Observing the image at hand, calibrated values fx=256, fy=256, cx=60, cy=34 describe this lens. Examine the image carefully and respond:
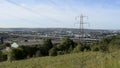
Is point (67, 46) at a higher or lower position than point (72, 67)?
lower

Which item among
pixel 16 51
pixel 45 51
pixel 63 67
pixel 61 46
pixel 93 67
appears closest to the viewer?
pixel 93 67

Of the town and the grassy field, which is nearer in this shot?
the grassy field

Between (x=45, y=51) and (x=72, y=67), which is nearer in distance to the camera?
(x=72, y=67)

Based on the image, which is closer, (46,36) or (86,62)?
(86,62)

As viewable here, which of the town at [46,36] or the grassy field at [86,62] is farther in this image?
the town at [46,36]

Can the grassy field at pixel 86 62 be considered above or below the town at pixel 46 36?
above

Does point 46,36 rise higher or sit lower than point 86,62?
lower

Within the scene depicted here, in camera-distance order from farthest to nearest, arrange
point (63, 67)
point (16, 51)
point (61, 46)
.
Answer: 1. point (61, 46)
2. point (16, 51)
3. point (63, 67)

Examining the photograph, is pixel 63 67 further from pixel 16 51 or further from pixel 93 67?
pixel 16 51

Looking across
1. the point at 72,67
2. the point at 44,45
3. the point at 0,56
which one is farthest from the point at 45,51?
the point at 72,67

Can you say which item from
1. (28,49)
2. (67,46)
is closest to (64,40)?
(67,46)

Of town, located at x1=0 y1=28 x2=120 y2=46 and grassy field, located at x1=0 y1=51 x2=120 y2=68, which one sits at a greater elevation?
grassy field, located at x1=0 y1=51 x2=120 y2=68
